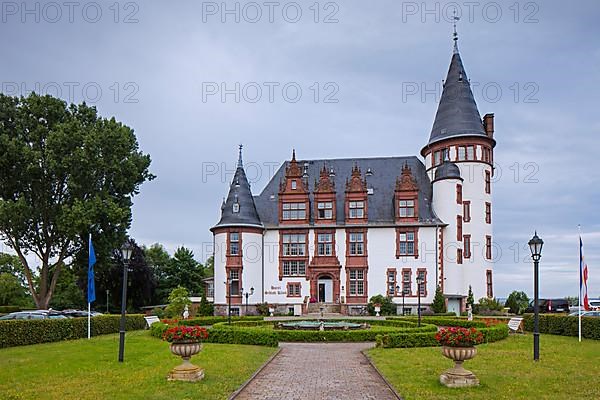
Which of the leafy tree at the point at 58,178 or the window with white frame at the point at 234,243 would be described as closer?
the leafy tree at the point at 58,178

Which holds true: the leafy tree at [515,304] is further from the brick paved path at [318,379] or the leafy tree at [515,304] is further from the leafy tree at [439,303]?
the brick paved path at [318,379]

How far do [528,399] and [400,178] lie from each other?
36.1 meters

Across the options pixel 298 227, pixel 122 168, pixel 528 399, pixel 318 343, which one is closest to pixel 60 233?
pixel 122 168

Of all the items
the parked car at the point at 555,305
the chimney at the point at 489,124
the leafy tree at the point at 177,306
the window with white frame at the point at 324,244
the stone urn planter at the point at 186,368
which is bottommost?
the parked car at the point at 555,305

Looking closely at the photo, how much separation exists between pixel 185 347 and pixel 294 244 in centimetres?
3353

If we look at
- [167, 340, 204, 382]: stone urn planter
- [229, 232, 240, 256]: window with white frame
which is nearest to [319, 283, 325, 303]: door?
[229, 232, 240, 256]: window with white frame

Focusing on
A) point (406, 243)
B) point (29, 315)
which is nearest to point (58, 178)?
point (29, 315)

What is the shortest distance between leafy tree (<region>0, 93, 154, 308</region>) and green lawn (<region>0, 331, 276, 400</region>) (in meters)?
15.5

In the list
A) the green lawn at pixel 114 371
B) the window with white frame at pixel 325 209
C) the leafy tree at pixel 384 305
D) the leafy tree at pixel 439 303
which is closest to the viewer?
the green lawn at pixel 114 371

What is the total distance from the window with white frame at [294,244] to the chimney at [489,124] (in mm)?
16883

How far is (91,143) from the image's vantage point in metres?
36.8

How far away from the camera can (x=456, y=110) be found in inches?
1834

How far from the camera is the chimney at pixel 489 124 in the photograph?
47750 millimetres

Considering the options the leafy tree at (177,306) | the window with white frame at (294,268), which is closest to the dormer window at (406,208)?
the window with white frame at (294,268)
